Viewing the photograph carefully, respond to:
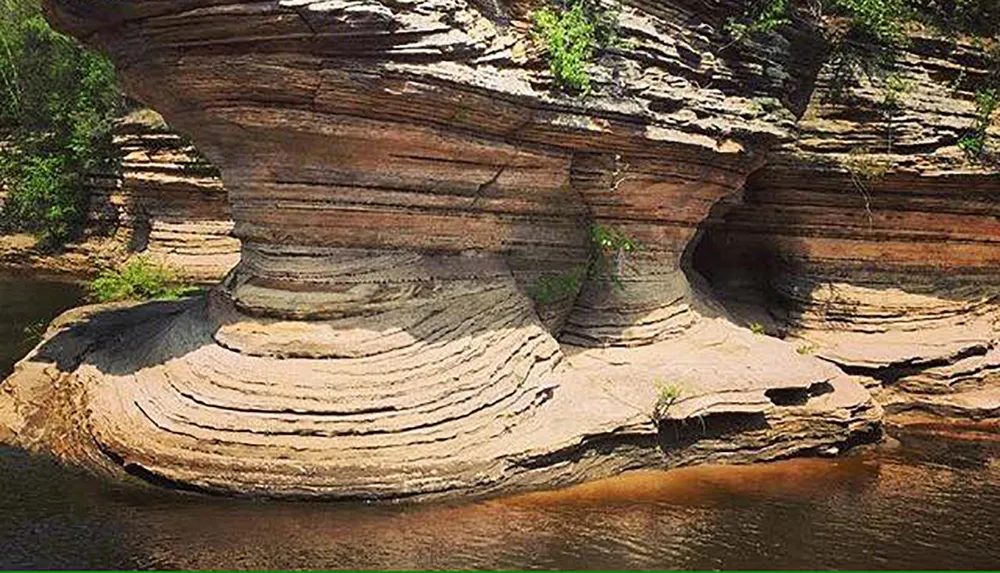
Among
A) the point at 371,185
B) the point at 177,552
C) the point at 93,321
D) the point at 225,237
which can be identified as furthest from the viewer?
the point at 225,237

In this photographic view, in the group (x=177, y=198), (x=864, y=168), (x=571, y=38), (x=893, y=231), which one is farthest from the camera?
(x=177, y=198)

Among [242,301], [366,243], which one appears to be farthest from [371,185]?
[242,301]

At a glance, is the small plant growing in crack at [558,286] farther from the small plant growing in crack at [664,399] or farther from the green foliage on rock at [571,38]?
the green foliage on rock at [571,38]

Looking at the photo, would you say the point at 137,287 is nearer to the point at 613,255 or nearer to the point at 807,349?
the point at 613,255

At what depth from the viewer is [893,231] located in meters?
16.2

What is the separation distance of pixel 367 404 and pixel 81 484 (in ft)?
10.5

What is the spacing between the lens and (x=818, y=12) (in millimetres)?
15555

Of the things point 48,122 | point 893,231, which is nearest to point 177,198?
point 48,122

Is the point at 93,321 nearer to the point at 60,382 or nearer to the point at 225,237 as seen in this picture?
the point at 60,382

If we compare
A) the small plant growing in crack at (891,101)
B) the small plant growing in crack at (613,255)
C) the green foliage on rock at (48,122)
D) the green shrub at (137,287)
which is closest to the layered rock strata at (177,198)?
the green shrub at (137,287)

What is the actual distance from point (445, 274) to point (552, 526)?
363 centimetres

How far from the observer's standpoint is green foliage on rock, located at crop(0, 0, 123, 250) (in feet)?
92.1

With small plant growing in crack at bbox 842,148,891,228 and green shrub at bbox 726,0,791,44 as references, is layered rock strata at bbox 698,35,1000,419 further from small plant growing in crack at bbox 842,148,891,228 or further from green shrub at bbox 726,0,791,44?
green shrub at bbox 726,0,791,44

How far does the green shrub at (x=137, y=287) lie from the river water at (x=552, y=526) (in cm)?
801
